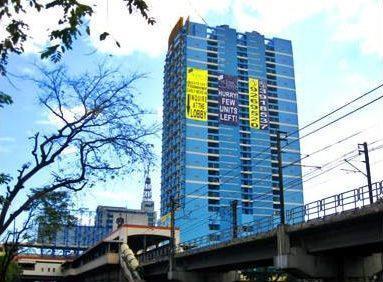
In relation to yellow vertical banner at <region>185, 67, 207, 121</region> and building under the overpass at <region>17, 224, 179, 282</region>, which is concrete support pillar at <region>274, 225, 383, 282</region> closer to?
building under the overpass at <region>17, 224, 179, 282</region>

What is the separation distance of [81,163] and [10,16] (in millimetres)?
9314

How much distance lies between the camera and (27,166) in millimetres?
16094

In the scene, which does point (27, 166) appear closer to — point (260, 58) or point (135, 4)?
point (135, 4)

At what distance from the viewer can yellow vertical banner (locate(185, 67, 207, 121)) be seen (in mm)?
145500

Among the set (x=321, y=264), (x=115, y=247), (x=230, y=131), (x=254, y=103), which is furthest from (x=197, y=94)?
(x=321, y=264)

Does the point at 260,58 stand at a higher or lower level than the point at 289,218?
higher

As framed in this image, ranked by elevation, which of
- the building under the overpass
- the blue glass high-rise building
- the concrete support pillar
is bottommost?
the concrete support pillar

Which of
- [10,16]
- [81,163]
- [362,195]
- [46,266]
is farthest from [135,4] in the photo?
[46,266]

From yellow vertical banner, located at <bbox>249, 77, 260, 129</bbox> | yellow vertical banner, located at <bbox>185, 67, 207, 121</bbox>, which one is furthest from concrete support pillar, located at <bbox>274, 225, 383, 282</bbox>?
yellow vertical banner, located at <bbox>249, 77, 260, 129</bbox>

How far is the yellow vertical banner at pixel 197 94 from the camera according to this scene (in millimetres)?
145500

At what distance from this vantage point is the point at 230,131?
15300 cm

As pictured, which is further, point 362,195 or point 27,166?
point 362,195

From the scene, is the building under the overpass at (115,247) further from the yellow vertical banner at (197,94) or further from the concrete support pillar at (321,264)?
the yellow vertical banner at (197,94)

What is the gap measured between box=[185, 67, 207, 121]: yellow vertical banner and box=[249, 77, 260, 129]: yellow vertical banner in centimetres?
1695
